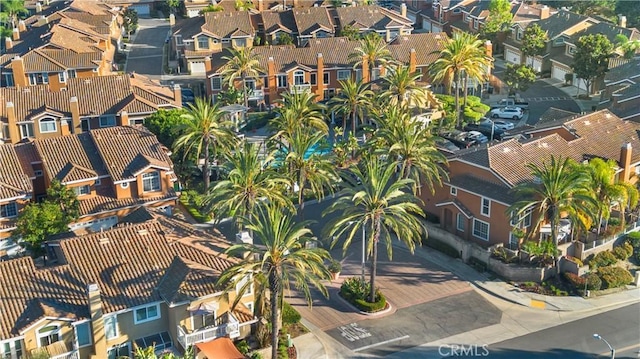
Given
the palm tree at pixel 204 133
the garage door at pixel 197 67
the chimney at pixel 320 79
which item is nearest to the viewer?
the palm tree at pixel 204 133

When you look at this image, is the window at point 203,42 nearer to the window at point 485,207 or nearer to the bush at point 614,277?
the window at point 485,207

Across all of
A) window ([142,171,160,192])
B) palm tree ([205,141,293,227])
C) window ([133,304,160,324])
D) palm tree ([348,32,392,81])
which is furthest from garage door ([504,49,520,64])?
window ([133,304,160,324])

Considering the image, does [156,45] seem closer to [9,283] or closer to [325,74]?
[325,74]

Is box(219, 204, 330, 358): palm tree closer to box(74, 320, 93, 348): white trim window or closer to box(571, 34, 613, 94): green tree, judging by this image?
box(74, 320, 93, 348): white trim window

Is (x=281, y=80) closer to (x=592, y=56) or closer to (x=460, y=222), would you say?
(x=592, y=56)

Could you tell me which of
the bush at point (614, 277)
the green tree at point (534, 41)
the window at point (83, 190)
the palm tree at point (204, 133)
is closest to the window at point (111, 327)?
the window at point (83, 190)
